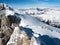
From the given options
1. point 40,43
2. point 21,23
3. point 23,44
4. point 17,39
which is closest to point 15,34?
point 17,39

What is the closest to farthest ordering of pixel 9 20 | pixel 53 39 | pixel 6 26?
pixel 53 39
pixel 6 26
pixel 9 20

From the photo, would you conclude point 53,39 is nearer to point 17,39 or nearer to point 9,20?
point 17,39

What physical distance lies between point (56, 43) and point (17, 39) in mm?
1058

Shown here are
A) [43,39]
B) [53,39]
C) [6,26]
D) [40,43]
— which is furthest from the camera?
[6,26]

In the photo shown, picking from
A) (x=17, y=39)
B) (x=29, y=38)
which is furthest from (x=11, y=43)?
(x=29, y=38)

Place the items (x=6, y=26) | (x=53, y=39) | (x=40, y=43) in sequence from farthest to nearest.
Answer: (x=6, y=26) < (x=53, y=39) < (x=40, y=43)

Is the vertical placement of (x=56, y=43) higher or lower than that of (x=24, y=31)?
lower

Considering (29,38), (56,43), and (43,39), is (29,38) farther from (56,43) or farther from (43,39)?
(56,43)

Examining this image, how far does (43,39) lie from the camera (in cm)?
543

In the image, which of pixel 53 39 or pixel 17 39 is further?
pixel 53 39

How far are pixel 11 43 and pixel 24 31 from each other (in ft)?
1.46

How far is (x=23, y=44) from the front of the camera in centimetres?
514

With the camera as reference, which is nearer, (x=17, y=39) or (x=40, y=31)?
(x=17, y=39)

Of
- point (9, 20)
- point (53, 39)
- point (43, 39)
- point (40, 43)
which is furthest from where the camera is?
point (9, 20)
